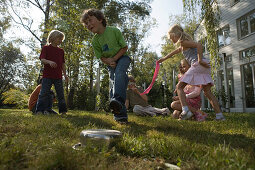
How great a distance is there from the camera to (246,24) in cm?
1147

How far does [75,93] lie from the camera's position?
9320mm

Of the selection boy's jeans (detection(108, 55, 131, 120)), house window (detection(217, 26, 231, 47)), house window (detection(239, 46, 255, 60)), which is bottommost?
boy's jeans (detection(108, 55, 131, 120))

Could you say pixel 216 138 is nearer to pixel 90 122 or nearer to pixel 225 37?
pixel 90 122

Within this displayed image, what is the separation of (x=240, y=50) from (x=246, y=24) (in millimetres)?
1489

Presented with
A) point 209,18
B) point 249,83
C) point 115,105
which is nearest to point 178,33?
point 115,105

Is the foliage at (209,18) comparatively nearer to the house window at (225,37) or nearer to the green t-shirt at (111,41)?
the green t-shirt at (111,41)

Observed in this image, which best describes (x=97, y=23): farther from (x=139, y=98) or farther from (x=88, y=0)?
(x=88, y=0)

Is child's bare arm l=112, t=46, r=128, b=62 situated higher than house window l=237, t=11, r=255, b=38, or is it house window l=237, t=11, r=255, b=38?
house window l=237, t=11, r=255, b=38

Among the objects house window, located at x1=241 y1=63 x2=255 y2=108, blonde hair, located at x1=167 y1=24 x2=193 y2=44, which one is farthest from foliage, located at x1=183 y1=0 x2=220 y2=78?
blonde hair, located at x1=167 y1=24 x2=193 y2=44

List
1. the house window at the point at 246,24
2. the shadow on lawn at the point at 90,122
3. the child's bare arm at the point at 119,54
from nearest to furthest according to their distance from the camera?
1. the shadow on lawn at the point at 90,122
2. the child's bare arm at the point at 119,54
3. the house window at the point at 246,24

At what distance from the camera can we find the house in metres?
10.8

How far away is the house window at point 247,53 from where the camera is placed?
428 inches

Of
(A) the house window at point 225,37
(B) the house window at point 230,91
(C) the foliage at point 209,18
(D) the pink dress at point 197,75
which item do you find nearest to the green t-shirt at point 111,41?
(D) the pink dress at point 197,75

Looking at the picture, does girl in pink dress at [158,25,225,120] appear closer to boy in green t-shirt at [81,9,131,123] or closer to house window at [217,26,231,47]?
boy in green t-shirt at [81,9,131,123]
